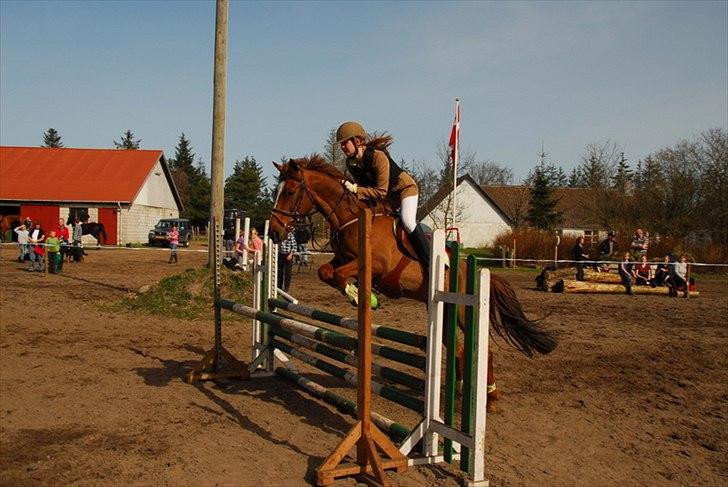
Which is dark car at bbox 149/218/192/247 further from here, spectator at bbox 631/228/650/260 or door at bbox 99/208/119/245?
spectator at bbox 631/228/650/260

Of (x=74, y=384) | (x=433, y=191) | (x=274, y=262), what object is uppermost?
(x=433, y=191)

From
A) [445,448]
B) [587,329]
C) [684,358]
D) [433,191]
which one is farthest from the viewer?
[433,191]

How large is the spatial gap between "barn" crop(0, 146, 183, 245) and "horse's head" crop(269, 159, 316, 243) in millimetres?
32900

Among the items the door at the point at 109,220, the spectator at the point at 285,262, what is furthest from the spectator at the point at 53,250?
the door at the point at 109,220

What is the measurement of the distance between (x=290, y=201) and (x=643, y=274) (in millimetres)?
15565

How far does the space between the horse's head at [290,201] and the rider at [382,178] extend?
43 cm

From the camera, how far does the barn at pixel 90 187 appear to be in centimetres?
3841

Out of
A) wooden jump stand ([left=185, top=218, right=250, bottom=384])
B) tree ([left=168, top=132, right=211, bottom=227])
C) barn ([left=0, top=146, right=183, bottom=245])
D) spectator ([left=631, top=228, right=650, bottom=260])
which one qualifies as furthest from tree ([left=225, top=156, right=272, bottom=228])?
wooden jump stand ([left=185, top=218, right=250, bottom=384])

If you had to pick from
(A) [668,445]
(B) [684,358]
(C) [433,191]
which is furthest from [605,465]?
(C) [433,191]

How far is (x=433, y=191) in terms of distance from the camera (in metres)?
47.4

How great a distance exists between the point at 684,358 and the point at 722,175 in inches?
1101

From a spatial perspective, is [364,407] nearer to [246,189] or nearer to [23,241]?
[23,241]

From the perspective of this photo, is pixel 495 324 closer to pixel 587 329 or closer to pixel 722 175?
pixel 587 329

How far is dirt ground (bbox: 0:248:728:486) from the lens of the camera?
4211 mm
